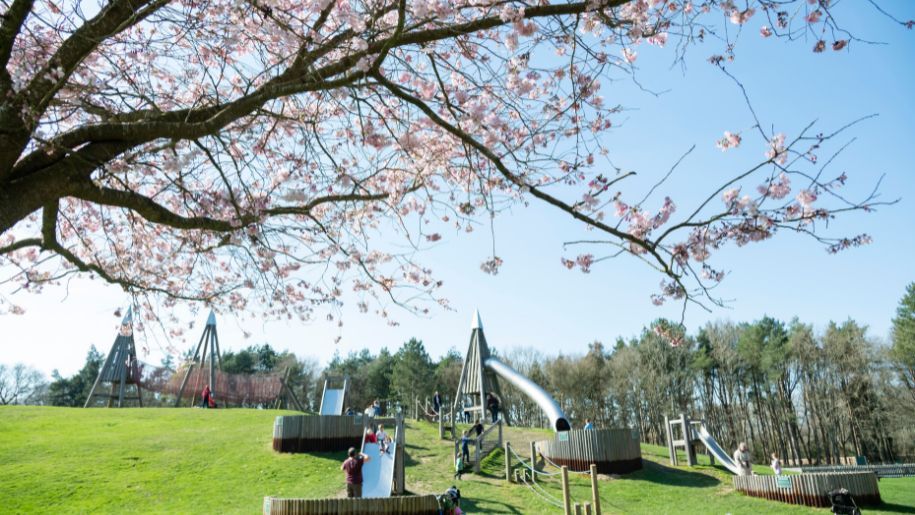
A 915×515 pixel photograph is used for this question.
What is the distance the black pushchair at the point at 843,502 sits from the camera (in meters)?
11.5

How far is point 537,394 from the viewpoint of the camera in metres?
22.1

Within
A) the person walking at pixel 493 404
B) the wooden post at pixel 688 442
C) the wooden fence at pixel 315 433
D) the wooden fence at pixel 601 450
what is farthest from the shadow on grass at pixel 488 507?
the person walking at pixel 493 404

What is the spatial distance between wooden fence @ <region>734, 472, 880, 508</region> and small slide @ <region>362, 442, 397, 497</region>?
8.76 meters

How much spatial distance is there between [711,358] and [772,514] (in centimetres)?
3234

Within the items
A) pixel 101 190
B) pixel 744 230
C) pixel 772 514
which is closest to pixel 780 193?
pixel 744 230

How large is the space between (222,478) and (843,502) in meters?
13.6

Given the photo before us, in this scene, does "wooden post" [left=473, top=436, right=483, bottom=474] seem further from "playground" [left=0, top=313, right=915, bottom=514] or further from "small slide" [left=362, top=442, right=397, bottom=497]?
"small slide" [left=362, top=442, right=397, bottom=497]

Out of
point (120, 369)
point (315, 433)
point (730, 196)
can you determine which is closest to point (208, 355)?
point (120, 369)

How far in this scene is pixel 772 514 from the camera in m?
11.9

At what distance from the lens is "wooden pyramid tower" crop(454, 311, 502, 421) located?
1015 inches

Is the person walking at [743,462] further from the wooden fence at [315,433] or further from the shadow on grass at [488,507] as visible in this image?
the wooden fence at [315,433]

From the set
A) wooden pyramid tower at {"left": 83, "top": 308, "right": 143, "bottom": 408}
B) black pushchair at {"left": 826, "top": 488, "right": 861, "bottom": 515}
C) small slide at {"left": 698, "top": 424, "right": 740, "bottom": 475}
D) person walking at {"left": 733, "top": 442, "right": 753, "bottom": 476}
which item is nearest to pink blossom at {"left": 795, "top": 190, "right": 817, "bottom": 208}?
black pushchair at {"left": 826, "top": 488, "right": 861, "bottom": 515}

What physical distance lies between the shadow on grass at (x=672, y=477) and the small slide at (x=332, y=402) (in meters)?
10.4

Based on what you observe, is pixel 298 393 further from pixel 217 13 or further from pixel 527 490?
pixel 217 13
